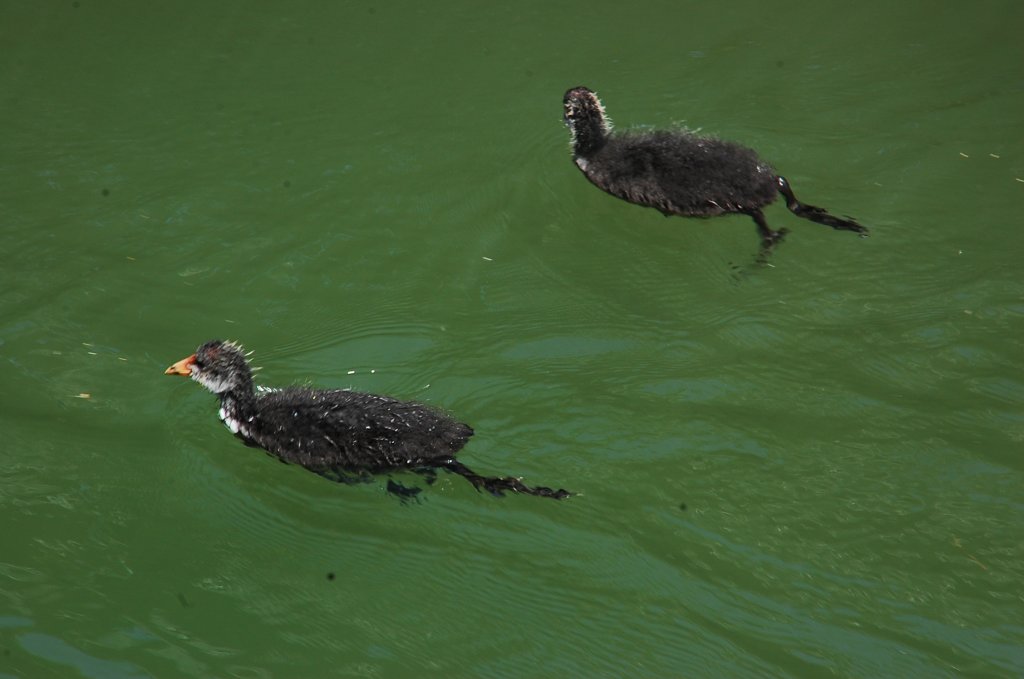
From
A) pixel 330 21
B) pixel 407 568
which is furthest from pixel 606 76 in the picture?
pixel 407 568

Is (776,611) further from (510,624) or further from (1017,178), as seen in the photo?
(1017,178)

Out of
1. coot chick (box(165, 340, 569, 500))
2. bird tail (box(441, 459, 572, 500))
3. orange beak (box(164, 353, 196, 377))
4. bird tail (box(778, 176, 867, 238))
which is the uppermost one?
bird tail (box(778, 176, 867, 238))

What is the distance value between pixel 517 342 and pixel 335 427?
4.11ft

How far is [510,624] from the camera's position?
181 inches

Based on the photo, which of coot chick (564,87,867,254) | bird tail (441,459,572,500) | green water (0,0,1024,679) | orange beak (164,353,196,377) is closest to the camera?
green water (0,0,1024,679)

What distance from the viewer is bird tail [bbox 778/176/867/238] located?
6.42m

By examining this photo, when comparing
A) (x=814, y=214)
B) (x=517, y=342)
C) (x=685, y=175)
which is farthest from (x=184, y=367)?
(x=814, y=214)

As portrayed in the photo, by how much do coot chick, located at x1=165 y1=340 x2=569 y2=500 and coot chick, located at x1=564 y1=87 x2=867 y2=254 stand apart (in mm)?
2309

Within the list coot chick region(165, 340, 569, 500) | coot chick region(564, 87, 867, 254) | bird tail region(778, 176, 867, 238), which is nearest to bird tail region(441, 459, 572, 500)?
coot chick region(165, 340, 569, 500)

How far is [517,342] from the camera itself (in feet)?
19.2

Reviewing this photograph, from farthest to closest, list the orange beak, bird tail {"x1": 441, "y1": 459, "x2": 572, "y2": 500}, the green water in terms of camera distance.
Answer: the orange beak
bird tail {"x1": 441, "y1": 459, "x2": 572, "y2": 500}
the green water

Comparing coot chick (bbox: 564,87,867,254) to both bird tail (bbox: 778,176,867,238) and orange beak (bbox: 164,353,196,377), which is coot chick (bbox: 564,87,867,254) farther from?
orange beak (bbox: 164,353,196,377)

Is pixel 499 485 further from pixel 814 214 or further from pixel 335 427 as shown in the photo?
pixel 814 214

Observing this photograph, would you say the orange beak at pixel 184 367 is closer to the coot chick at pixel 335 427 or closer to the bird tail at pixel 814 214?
the coot chick at pixel 335 427
